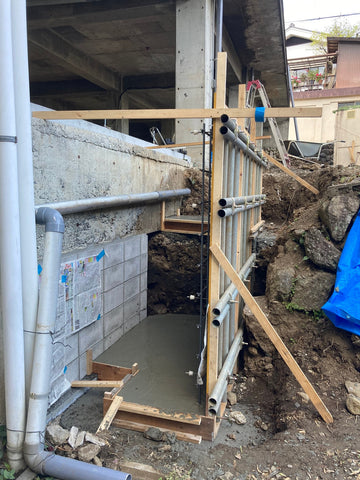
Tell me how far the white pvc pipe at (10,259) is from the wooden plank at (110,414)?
85 cm

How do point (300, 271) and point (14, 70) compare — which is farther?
point (300, 271)

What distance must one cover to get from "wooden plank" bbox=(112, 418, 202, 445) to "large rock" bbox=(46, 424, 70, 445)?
2.06 ft

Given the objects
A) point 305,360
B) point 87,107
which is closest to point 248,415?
point 305,360

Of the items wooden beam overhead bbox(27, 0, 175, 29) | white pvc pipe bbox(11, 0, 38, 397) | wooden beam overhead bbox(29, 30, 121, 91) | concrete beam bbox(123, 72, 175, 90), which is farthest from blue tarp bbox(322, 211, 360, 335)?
concrete beam bbox(123, 72, 175, 90)

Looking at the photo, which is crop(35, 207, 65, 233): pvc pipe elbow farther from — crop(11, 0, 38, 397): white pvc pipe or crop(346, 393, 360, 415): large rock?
crop(346, 393, 360, 415): large rock

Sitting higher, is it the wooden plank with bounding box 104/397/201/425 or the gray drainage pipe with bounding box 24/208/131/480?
the gray drainage pipe with bounding box 24/208/131/480

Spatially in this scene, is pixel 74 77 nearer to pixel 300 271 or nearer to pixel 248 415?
pixel 300 271

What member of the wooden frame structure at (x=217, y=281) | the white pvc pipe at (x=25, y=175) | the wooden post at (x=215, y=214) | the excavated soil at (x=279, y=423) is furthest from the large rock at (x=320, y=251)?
the white pvc pipe at (x=25, y=175)

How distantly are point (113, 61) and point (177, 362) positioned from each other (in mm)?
9876

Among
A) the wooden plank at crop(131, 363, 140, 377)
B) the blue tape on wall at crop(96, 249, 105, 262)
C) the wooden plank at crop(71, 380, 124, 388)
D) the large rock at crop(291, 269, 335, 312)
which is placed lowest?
the wooden plank at crop(131, 363, 140, 377)

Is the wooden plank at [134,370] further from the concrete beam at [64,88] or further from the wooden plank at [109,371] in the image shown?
the concrete beam at [64,88]

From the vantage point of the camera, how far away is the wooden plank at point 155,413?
359 cm

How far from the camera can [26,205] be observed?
9.27 feet

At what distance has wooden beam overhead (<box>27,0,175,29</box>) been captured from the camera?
25.9 ft
